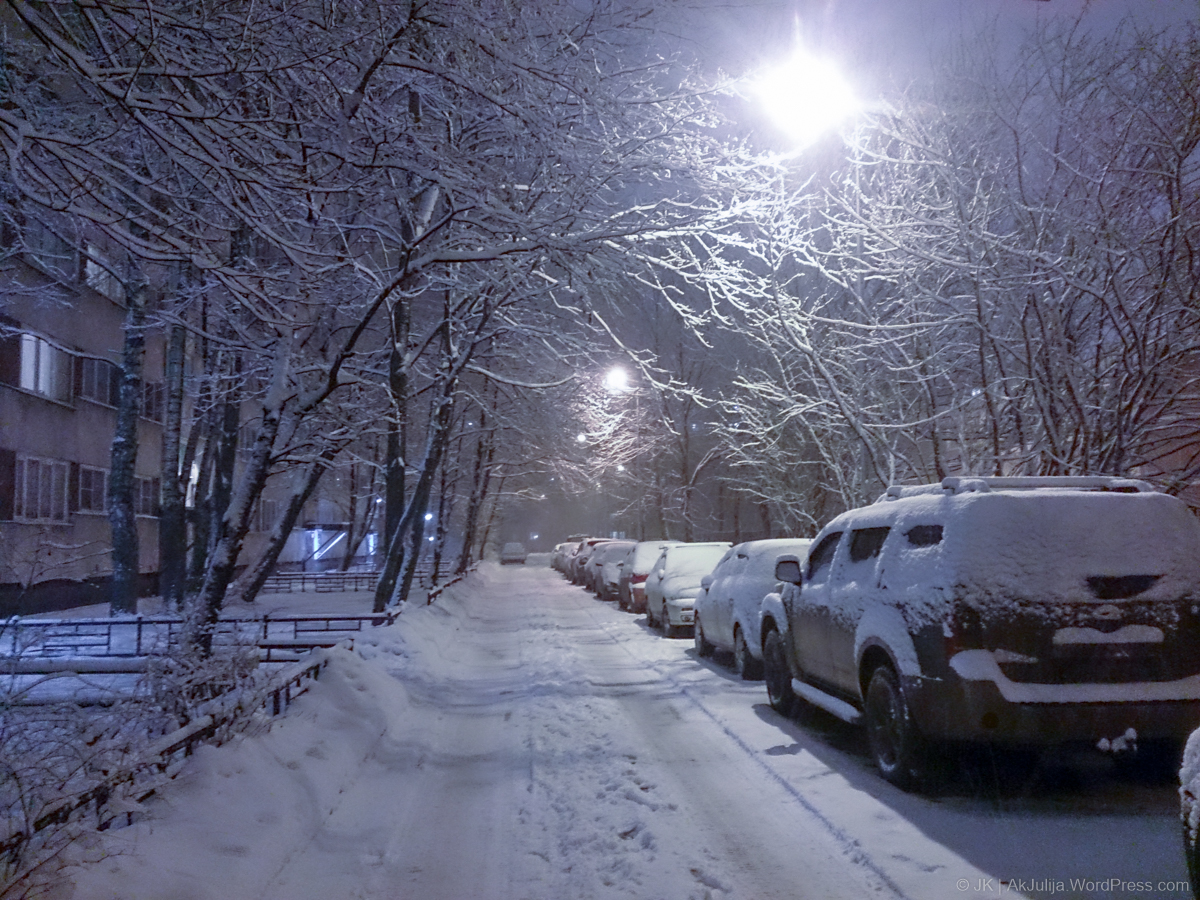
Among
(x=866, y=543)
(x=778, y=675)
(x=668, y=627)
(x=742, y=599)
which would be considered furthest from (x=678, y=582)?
(x=866, y=543)

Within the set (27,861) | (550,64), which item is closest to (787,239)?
(550,64)

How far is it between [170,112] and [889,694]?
5.79 meters

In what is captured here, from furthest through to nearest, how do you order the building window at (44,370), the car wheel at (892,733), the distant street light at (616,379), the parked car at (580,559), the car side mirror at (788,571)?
1. the parked car at (580,559)
2. the building window at (44,370)
3. the distant street light at (616,379)
4. the car side mirror at (788,571)
5. the car wheel at (892,733)

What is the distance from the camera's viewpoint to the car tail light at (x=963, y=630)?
567 cm

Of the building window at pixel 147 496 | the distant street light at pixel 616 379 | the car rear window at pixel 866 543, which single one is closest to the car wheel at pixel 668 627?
the distant street light at pixel 616 379

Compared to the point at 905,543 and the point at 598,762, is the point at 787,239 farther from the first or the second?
the point at 598,762

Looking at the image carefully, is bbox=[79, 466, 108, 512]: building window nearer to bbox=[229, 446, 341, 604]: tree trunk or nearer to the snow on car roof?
bbox=[229, 446, 341, 604]: tree trunk

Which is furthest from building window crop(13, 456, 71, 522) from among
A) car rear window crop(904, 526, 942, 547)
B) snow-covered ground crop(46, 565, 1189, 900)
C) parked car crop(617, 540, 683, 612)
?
car rear window crop(904, 526, 942, 547)

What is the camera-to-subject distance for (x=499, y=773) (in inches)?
283

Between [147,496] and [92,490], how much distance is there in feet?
13.6

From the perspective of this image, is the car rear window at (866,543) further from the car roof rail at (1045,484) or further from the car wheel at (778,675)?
the car wheel at (778,675)

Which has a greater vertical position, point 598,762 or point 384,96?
point 384,96

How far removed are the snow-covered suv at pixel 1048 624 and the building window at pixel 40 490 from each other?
2140 centimetres

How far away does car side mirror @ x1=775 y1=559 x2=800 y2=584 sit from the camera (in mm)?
8625
